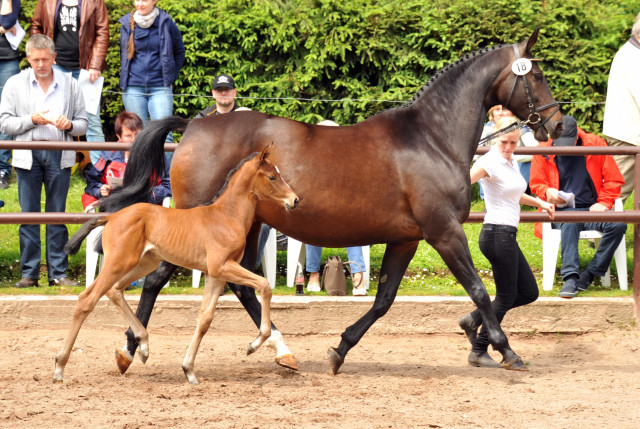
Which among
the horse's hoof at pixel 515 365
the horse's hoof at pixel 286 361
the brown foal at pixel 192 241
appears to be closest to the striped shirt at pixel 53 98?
the brown foal at pixel 192 241

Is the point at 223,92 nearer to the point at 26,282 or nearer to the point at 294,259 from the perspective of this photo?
the point at 294,259

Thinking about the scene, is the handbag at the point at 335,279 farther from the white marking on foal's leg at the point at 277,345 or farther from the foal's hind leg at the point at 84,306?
the foal's hind leg at the point at 84,306

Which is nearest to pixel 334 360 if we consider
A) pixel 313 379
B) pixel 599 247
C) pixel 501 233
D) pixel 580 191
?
pixel 313 379

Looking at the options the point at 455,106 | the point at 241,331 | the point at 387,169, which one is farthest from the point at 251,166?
the point at 241,331

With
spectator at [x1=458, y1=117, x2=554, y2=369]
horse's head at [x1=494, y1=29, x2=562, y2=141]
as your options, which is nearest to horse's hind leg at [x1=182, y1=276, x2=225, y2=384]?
spectator at [x1=458, y1=117, x2=554, y2=369]

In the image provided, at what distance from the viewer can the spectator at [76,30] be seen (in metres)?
9.90

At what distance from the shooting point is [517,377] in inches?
268

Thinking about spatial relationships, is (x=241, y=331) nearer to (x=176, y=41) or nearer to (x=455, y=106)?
(x=455, y=106)

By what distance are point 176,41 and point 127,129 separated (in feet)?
5.64

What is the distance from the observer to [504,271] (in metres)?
7.04

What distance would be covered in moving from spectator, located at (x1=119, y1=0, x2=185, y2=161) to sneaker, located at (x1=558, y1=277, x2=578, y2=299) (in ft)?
14.1

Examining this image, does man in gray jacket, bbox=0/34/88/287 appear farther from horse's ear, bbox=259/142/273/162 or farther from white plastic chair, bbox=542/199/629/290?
white plastic chair, bbox=542/199/629/290

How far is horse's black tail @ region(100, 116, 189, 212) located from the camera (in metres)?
6.88

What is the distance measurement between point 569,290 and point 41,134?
502 cm
